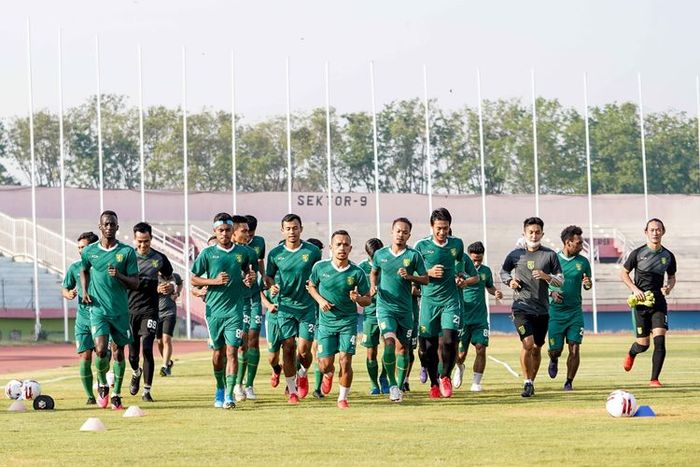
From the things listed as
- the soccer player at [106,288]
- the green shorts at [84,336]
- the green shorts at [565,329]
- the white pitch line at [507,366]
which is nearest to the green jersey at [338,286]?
the soccer player at [106,288]

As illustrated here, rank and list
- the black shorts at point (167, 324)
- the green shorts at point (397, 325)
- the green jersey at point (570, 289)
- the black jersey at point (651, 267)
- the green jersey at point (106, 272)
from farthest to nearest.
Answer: the black shorts at point (167, 324), the black jersey at point (651, 267), the green jersey at point (570, 289), the green shorts at point (397, 325), the green jersey at point (106, 272)

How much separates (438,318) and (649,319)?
12.1ft

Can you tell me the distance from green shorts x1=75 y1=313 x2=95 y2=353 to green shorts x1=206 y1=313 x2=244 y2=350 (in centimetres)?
189

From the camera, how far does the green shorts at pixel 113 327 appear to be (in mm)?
17859

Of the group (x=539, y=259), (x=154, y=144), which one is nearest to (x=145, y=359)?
(x=539, y=259)

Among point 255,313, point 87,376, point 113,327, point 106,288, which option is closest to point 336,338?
point 255,313

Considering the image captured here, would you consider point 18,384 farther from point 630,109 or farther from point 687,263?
point 630,109

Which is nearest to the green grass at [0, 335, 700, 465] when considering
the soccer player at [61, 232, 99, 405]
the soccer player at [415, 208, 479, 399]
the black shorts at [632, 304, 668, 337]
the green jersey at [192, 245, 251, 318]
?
the soccer player at [61, 232, 99, 405]

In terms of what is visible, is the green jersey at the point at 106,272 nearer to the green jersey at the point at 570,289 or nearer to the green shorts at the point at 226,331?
the green shorts at the point at 226,331

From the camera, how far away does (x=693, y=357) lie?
3173 cm

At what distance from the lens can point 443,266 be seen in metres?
19.2

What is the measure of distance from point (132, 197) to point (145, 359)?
181ft

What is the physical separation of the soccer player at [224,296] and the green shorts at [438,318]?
2529mm

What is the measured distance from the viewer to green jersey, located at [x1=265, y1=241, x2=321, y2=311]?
61.5 feet
